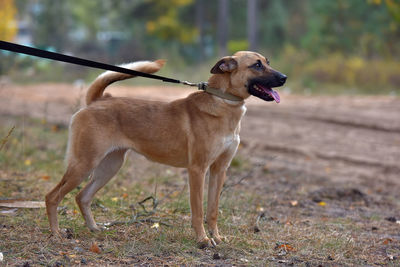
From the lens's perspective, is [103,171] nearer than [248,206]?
Yes

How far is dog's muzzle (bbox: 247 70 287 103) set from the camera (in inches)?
197

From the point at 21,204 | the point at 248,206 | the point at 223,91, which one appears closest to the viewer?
the point at 223,91

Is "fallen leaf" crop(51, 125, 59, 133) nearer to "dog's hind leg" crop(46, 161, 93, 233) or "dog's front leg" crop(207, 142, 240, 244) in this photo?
"dog's hind leg" crop(46, 161, 93, 233)

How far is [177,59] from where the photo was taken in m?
32.7

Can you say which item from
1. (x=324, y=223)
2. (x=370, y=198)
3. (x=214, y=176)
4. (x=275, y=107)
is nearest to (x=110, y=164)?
(x=214, y=176)

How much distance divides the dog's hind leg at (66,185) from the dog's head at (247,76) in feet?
4.78

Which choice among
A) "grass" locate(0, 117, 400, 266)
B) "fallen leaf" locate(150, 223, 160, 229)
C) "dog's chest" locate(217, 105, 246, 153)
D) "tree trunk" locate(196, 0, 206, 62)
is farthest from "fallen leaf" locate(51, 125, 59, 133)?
"tree trunk" locate(196, 0, 206, 62)

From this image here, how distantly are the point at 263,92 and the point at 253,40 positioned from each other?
Result: 25271mm

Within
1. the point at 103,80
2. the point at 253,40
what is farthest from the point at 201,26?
the point at 103,80

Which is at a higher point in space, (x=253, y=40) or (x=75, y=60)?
(x=253, y=40)

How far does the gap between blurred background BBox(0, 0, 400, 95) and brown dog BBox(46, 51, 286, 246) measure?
800 cm

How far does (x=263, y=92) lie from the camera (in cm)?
503

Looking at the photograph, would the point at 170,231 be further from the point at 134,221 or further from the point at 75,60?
the point at 75,60

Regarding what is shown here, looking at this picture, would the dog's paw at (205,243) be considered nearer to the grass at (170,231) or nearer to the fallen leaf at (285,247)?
the grass at (170,231)
